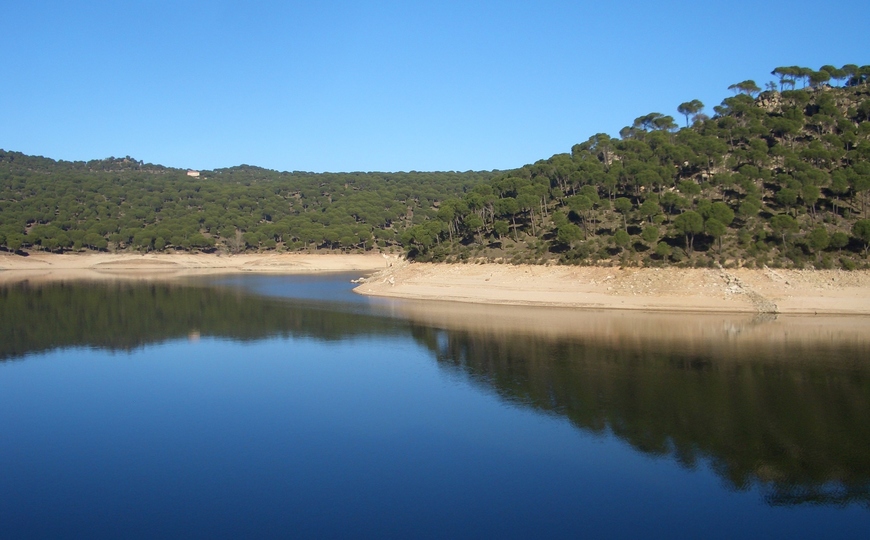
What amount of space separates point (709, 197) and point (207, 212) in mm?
79704

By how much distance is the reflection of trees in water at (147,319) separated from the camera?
3184cm

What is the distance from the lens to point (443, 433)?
17.1 meters

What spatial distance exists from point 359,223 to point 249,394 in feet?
275

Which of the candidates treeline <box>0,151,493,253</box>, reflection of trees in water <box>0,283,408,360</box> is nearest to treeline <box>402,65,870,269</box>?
reflection of trees in water <box>0,283,408,360</box>

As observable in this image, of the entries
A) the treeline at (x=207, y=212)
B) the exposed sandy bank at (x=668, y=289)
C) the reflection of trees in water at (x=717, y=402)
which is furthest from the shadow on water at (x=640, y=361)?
the treeline at (x=207, y=212)

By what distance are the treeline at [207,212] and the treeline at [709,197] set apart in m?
41.4

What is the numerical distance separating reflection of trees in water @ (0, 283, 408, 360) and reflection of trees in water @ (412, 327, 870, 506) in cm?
929

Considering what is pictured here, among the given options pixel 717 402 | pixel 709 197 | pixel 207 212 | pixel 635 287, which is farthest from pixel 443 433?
pixel 207 212

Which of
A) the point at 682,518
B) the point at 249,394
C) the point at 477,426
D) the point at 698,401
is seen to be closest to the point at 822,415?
the point at 698,401

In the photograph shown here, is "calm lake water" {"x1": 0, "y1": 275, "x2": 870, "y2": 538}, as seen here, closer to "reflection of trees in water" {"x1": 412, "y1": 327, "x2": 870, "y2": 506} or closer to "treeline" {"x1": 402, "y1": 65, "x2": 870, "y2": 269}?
"reflection of trees in water" {"x1": 412, "y1": 327, "x2": 870, "y2": 506}

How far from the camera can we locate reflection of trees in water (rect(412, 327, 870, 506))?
1438 centimetres

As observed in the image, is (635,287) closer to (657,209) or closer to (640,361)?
(657,209)

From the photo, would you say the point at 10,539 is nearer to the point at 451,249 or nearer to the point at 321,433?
the point at 321,433

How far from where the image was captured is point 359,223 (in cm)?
10412
